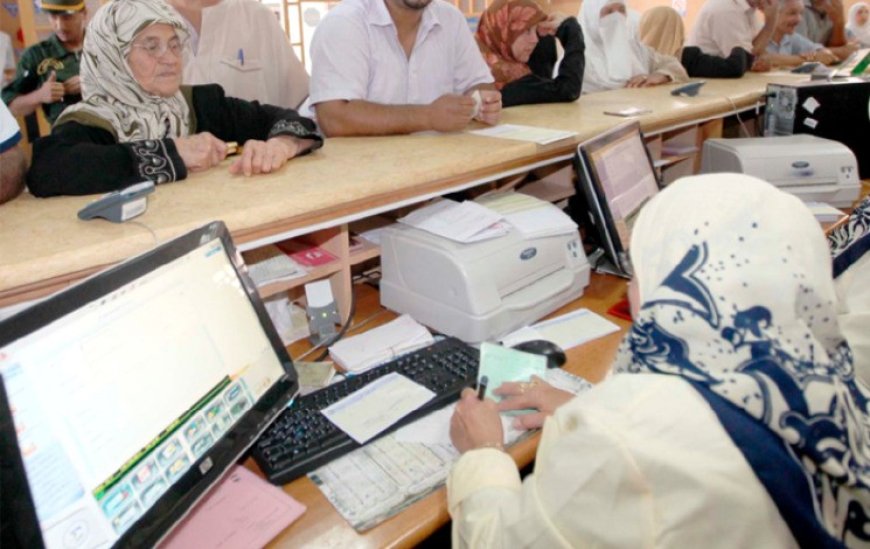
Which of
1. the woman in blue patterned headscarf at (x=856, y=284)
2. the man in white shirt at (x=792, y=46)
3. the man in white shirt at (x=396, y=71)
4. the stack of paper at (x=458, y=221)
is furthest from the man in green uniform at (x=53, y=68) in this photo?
the man in white shirt at (x=792, y=46)

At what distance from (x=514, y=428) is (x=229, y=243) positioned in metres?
0.55

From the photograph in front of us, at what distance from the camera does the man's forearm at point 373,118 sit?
1781mm

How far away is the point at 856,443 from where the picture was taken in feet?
2.23

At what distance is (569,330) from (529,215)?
0.29 metres

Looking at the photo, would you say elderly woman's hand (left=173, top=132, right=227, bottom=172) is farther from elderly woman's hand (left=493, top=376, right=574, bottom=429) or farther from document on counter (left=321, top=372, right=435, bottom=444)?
elderly woman's hand (left=493, top=376, right=574, bottom=429)

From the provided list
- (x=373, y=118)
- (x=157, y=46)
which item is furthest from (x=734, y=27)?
(x=157, y=46)

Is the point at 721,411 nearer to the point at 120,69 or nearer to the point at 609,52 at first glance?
the point at 120,69

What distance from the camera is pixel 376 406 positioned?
3.79 feet

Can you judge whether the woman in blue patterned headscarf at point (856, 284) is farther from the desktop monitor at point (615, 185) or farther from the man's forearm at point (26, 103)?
the man's forearm at point (26, 103)

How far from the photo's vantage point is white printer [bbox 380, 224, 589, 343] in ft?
4.44

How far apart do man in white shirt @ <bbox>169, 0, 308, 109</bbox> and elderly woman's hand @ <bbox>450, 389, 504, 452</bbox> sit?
5.57ft

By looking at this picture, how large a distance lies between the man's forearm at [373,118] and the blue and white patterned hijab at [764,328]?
1147mm

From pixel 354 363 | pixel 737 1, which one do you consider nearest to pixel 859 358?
pixel 354 363

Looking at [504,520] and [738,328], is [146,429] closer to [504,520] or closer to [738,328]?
[504,520]
